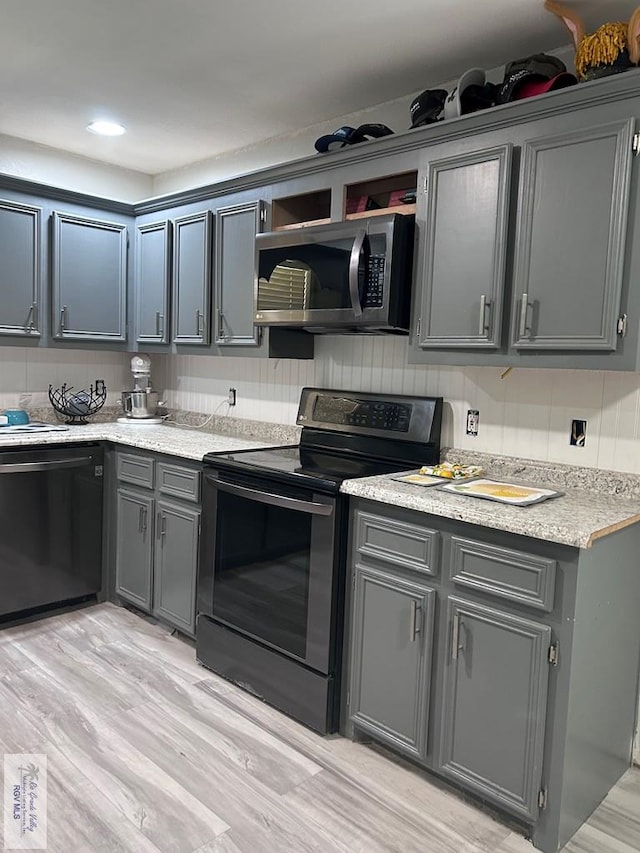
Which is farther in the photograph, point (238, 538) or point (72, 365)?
point (72, 365)

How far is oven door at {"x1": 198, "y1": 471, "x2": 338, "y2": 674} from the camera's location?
236 cm

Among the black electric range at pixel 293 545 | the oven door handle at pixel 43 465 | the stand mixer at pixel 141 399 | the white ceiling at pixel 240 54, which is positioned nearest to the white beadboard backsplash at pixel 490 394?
the black electric range at pixel 293 545

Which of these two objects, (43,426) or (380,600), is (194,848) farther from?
(43,426)

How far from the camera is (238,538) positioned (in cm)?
272

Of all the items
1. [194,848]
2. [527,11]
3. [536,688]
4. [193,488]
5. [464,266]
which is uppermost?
[527,11]

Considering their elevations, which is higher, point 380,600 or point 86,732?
point 380,600

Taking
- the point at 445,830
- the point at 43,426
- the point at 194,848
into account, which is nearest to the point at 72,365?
the point at 43,426

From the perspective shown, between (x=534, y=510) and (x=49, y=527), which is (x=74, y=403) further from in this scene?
(x=534, y=510)

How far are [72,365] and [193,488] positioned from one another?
1.54 meters

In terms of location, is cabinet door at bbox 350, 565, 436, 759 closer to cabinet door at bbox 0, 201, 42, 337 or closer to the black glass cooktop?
the black glass cooktop

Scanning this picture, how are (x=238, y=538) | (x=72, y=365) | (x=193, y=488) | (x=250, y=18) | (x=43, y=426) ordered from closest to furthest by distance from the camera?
1. (x=250, y=18)
2. (x=238, y=538)
3. (x=193, y=488)
4. (x=43, y=426)
5. (x=72, y=365)

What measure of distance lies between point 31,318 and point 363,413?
192 centimetres

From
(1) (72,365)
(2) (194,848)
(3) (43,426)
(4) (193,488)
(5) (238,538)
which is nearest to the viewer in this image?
(2) (194,848)

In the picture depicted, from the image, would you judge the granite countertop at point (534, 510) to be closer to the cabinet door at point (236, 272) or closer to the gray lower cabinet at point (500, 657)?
the gray lower cabinet at point (500, 657)
